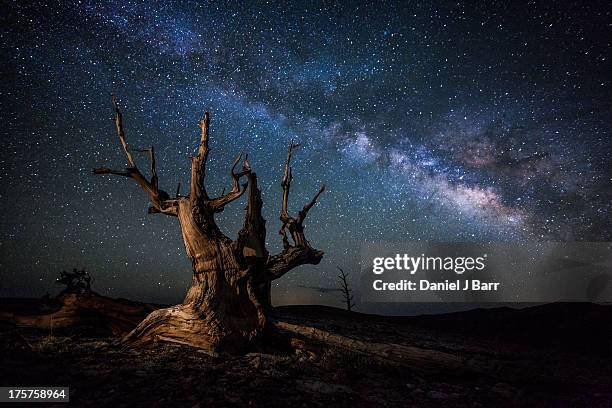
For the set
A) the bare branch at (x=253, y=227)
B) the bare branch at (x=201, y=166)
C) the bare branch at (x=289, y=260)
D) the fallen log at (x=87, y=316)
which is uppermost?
the bare branch at (x=201, y=166)

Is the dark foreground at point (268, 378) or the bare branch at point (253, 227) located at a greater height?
the bare branch at point (253, 227)

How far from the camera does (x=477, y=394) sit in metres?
7.52

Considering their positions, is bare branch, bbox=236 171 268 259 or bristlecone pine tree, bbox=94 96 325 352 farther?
bare branch, bbox=236 171 268 259

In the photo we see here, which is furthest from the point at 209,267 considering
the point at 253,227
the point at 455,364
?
the point at 455,364

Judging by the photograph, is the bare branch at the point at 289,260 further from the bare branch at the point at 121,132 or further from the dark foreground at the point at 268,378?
the bare branch at the point at 121,132

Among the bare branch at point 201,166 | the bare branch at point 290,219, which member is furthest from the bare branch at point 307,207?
the bare branch at point 201,166

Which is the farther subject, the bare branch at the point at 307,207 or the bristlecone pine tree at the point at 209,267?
the bare branch at the point at 307,207

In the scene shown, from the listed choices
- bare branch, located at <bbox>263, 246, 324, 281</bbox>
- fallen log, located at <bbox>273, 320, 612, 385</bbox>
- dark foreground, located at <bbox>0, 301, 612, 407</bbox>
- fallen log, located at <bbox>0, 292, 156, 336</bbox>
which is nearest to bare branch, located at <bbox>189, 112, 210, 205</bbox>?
bare branch, located at <bbox>263, 246, 324, 281</bbox>

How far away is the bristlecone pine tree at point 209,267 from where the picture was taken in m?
9.48

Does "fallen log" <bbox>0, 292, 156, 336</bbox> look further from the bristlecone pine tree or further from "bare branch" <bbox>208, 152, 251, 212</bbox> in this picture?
"bare branch" <bbox>208, 152, 251, 212</bbox>

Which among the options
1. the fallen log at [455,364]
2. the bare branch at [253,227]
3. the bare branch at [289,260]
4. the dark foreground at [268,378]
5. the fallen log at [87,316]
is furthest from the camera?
the bare branch at [289,260]

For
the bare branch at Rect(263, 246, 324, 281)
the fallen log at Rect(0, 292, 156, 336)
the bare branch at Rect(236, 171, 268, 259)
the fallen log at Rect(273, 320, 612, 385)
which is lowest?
the fallen log at Rect(273, 320, 612, 385)

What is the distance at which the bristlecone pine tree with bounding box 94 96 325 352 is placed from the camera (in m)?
9.48

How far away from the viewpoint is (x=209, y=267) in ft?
32.9
